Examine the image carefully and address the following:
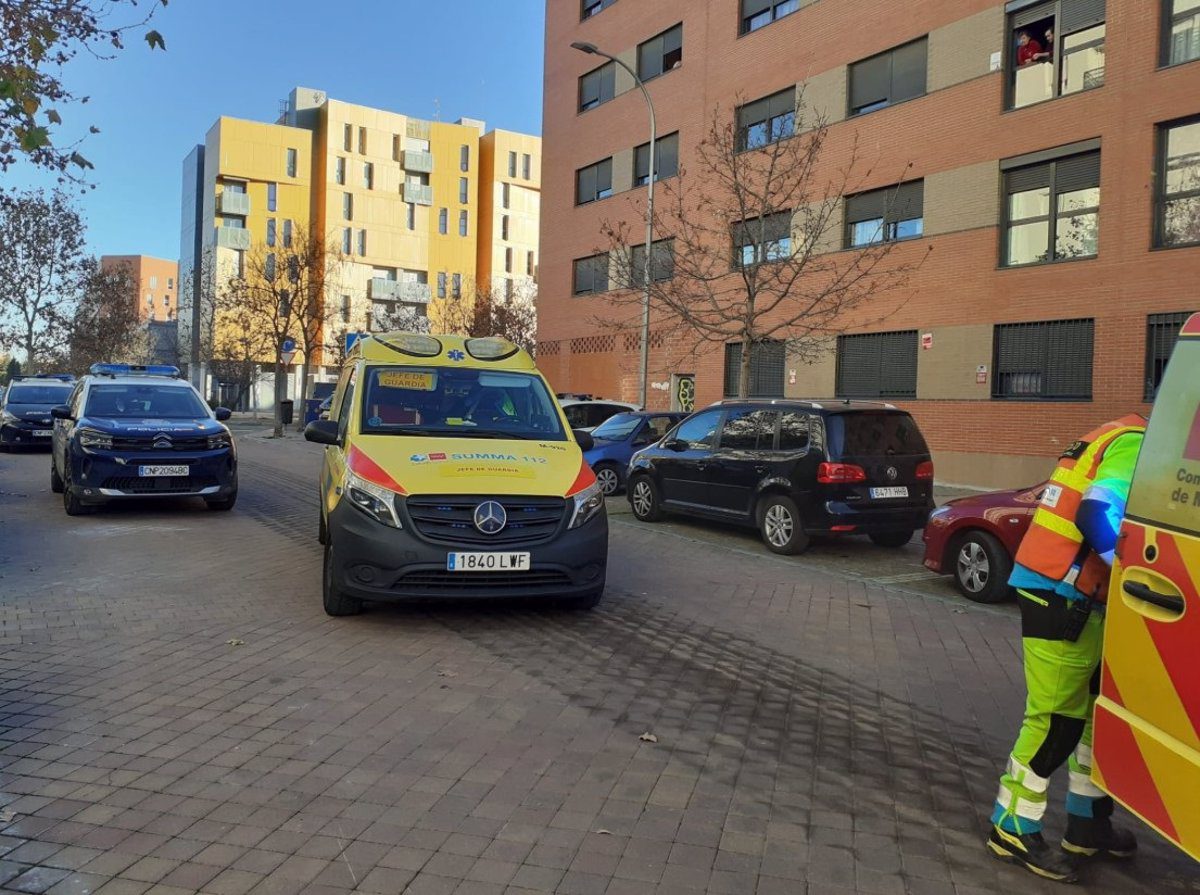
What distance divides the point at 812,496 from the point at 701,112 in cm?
2020

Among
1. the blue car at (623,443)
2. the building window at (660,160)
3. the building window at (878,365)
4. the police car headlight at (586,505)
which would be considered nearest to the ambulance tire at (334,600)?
the police car headlight at (586,505)

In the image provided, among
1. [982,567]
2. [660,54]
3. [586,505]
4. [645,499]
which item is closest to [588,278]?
[660,54]

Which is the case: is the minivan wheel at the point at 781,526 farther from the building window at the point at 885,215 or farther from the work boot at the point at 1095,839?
the building window at the point at 885,215

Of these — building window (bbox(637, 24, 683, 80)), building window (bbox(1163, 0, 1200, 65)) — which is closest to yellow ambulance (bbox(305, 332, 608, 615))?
building window (bbox(1163, 0, 1200, 65))

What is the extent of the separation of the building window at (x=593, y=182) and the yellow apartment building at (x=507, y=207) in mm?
36881

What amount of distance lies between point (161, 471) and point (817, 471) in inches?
295

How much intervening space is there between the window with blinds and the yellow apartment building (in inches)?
2210

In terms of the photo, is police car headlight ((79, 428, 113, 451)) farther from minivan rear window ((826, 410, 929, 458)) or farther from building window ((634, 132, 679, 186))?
building window ((634, 132, 679, 186))

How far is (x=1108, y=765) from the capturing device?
9.21ft

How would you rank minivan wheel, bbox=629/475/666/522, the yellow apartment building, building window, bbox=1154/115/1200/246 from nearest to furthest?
1. minivan wheel, bbox=629/475/666/522
2. building window, bbox=1154/115/1200/246
3. the yellow apartment building

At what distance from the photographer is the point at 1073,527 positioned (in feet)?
10.2

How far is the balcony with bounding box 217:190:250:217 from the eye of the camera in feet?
204

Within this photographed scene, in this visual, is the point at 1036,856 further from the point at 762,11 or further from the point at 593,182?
the point at 593,182

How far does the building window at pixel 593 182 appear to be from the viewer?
3150cm
